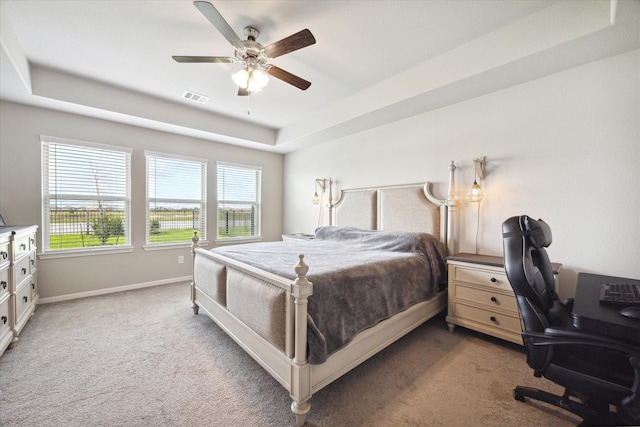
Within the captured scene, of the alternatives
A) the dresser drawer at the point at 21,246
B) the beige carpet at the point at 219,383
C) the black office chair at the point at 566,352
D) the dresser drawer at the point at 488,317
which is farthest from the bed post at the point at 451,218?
the dresser drawer at the point at 21,246

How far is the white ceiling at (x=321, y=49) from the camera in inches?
75.6

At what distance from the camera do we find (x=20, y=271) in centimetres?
240

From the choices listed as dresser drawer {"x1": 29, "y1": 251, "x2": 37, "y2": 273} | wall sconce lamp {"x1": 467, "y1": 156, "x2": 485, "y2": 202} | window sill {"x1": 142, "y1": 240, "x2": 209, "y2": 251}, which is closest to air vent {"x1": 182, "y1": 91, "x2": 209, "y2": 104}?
window sill {"x1": 142, "y1": 240, "x2": 209, "y2": 251}

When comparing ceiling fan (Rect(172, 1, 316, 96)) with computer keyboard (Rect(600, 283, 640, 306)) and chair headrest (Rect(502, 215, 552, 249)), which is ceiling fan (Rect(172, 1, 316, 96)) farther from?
computer keyboard (Rect(600, 283, 640, 306))

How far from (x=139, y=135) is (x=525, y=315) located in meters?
4.96

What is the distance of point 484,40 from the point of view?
224 centimetres

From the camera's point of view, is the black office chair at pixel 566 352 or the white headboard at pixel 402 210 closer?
the black office chair at pixel 566 352

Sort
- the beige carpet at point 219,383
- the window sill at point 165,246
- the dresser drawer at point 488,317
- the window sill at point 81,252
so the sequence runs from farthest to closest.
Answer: the window sill at point 165,246
the window sill at point 81,252
the dresser drawer at point 488,317
the beige carpet at point 219,383

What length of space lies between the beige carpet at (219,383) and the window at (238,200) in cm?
247

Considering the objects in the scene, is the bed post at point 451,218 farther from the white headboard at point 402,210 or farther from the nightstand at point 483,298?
the nightstand at point 483,298

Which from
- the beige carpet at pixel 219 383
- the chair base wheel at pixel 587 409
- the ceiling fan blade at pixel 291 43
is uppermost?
the ceiling fan blade at pixel 291 43

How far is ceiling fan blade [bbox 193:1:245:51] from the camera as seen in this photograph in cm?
150

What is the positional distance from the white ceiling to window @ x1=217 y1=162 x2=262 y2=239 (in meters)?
Answer: 1.52

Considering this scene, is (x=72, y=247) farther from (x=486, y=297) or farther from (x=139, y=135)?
(x=486, y=297)
